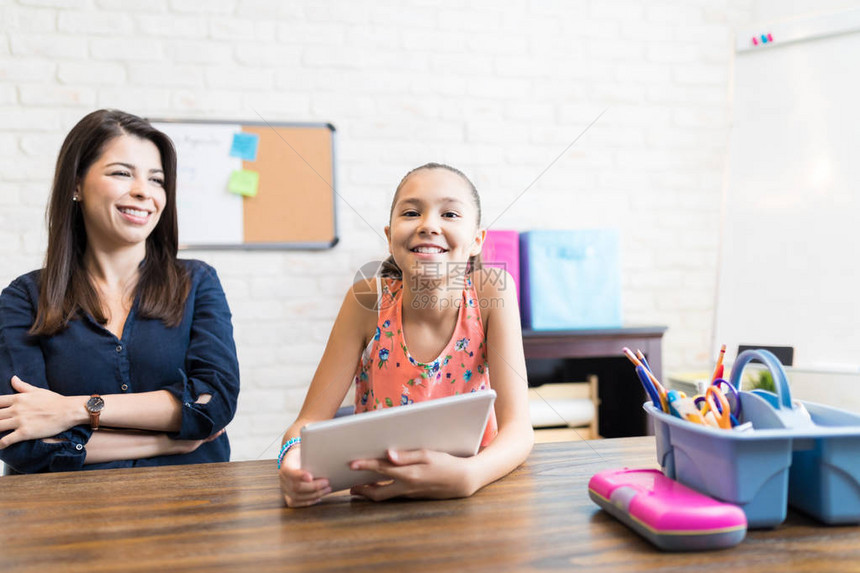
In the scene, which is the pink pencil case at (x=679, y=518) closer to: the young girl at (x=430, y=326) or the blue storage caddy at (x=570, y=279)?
the young girl at (x=430, y=326)

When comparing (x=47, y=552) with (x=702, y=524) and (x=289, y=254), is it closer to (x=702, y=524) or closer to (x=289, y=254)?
(x=702, y=524)

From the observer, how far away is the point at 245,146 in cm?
242

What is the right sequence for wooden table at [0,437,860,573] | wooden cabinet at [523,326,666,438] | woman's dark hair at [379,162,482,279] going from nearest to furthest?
wooden table at [0,437,860,573] → woman's dark hair at [379,162,482,279] → wooden cabinet at [523,326,666,438]

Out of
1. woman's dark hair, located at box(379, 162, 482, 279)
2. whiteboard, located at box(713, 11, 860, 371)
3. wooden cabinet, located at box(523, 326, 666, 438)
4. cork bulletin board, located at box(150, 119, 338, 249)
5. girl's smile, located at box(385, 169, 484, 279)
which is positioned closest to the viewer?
girl's smile, located at box(385, 169, 484, 279)

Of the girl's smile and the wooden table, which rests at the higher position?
the girl's smile

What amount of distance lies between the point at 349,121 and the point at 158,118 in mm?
674

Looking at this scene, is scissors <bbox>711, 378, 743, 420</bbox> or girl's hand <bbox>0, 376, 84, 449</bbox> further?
girl's hand <bbox>0, 376, 84, 449</bbox>

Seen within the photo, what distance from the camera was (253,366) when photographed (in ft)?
8.05

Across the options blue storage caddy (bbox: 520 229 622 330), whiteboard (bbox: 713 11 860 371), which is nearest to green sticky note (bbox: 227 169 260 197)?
blue storage caddy (bbox: 520 229 622 330)

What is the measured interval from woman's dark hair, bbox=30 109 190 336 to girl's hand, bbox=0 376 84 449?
156mm

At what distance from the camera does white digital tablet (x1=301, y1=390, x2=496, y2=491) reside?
770 mm

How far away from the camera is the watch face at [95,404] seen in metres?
1.26

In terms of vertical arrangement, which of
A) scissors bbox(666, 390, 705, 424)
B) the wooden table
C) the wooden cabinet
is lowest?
the wooden cabinet

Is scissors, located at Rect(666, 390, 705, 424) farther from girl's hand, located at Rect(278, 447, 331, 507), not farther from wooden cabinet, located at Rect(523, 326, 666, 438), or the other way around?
wooden cabinet, located at Rect(523, 326, 666, 438)
